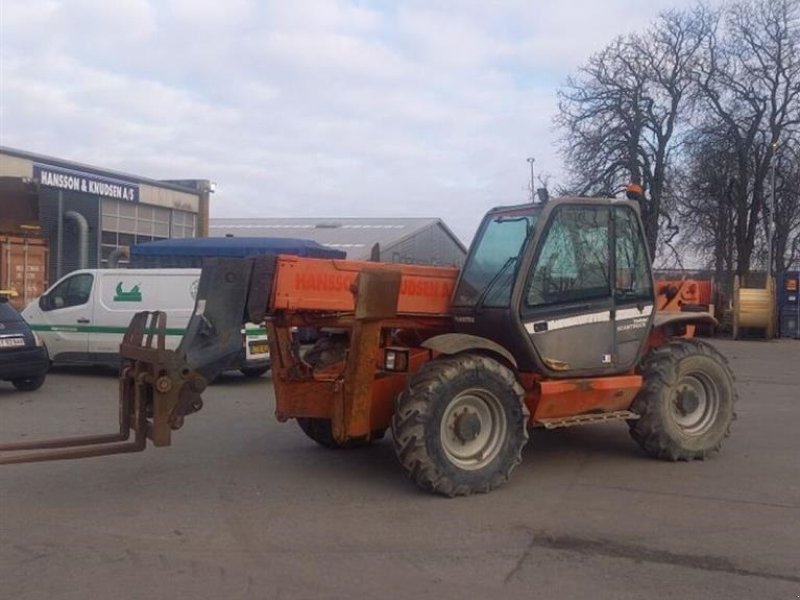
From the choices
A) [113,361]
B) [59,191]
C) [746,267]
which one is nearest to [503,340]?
[113,361]

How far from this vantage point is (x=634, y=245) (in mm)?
9008

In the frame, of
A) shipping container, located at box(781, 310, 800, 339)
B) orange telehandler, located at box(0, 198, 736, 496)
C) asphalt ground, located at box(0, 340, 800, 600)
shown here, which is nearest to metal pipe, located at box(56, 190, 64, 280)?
asphalt ground, located at box(0, 340, 800, 600)

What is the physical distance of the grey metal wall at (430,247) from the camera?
43312 mm

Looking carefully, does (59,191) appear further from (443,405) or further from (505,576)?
(505,576)

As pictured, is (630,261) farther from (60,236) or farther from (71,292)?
(60,236)

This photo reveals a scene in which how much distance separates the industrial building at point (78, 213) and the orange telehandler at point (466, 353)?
17213 mm

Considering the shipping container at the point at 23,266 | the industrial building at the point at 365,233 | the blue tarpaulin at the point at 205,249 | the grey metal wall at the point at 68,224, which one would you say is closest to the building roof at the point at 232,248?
the blue tarpaulin at the point at 205,249

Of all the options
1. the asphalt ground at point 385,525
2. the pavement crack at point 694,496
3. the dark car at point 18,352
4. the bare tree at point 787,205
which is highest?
the bare tree at point 787,205

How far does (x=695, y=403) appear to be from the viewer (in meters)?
9.33

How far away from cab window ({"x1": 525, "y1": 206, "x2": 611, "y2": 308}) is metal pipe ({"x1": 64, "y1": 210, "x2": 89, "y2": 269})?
23.9 meters

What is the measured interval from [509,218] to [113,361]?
9544mm

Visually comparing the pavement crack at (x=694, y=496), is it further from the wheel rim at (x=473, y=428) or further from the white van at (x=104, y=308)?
the white van at (x=104, y=308)

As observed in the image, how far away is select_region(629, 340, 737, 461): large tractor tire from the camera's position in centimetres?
894

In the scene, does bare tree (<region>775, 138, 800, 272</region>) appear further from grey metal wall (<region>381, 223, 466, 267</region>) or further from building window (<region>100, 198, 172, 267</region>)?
building window (<region>100, 198, 172, 267</region>)
